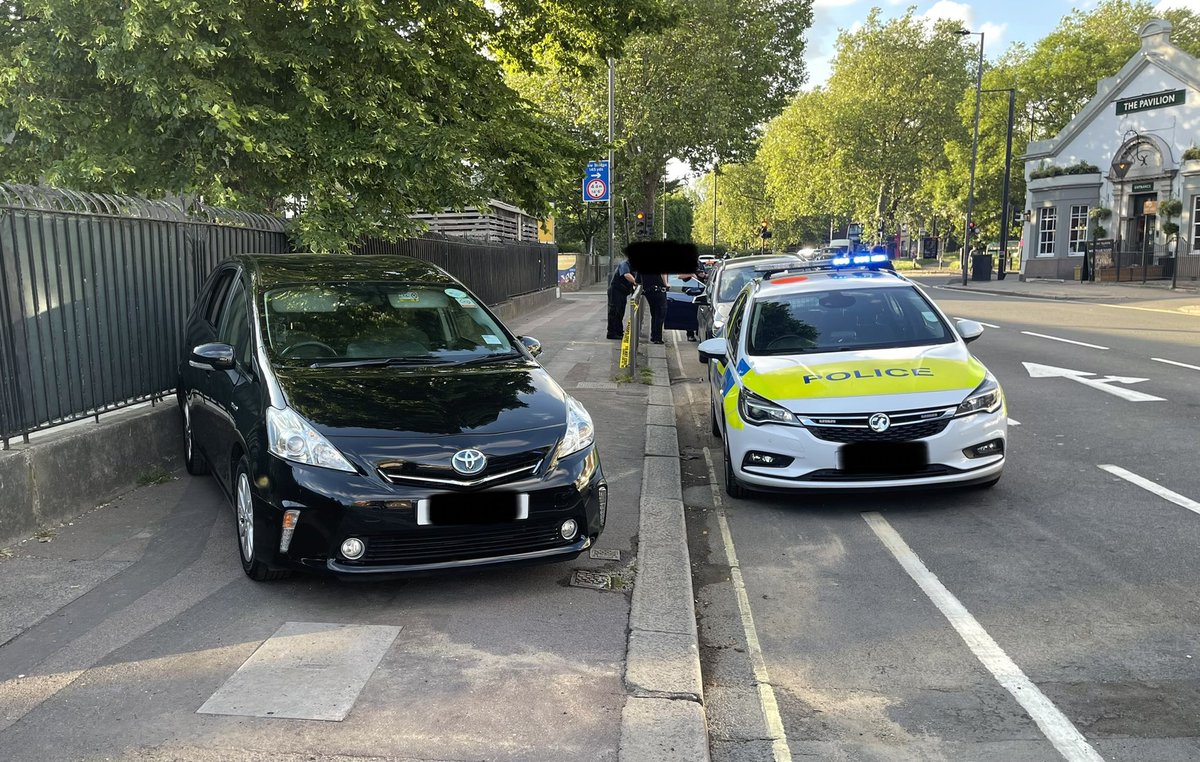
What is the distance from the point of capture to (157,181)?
30.6ft

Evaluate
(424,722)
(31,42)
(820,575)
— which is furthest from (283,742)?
(31,42)

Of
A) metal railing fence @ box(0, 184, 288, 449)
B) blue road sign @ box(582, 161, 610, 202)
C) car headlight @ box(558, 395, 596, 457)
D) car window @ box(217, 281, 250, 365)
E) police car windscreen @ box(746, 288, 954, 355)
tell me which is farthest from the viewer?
blue road sign @ box(582, 161, 610, 202)

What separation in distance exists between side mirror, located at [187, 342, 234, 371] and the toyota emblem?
180cm

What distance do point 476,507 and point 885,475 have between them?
2.84 m

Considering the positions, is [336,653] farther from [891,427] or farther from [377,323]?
[891,427]

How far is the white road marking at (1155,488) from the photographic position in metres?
6.05

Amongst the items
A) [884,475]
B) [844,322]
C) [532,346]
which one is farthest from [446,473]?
[844,322]

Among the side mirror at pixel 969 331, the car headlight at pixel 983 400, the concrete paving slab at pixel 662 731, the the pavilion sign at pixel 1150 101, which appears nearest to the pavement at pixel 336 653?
the concrete paving slab at pixel 662 731

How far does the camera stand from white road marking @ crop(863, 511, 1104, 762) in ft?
10.7

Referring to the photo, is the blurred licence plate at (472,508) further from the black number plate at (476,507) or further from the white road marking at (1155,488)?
the white road marking at (1155,488)

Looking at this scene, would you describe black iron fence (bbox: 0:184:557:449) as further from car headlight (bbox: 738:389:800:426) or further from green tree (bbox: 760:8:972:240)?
green tree (bbox: 760:8:972:240)

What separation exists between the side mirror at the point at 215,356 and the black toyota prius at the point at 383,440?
0.04ft

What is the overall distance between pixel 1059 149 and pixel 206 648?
4753 cm

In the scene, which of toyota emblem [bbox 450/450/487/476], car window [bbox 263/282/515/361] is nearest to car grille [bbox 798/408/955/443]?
car window [bbox 263/282/515/361]
